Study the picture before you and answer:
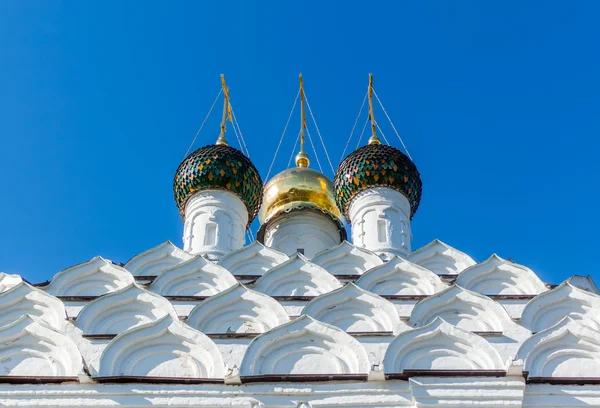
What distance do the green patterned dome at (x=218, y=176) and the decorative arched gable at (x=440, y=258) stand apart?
90.7 inches

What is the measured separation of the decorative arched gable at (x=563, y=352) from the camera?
5996 mm

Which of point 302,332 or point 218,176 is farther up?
point 218,176

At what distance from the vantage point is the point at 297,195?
11.2 meters

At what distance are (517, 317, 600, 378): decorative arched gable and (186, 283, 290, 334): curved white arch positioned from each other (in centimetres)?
152

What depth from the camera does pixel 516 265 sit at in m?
7.83

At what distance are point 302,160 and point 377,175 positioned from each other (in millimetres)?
2241

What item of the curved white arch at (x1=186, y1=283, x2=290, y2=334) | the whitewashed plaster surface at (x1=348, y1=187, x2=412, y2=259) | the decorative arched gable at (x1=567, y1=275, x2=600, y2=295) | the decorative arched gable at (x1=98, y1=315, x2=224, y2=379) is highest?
the whitewashed plaster surface at (x1=348, y1=187, x2=412, y2=259)

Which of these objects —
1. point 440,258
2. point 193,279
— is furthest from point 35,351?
point 440,258

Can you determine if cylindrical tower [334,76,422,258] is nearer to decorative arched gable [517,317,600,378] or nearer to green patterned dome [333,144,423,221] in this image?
green patterned dome [333,144,423,221]

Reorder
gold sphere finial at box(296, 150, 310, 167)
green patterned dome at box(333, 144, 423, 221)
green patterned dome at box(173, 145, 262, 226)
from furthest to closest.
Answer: gold sphere finial at box(296, 150, 310, 167)
green patterned dome at box(173, 145, 262, 226)
green patterned dome at box(333, 144, 423, 221)

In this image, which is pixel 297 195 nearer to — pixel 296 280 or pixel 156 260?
pixel 156 260

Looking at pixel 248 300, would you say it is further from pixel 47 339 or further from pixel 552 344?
pixel 552 344

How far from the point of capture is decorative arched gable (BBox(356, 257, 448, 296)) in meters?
7.66

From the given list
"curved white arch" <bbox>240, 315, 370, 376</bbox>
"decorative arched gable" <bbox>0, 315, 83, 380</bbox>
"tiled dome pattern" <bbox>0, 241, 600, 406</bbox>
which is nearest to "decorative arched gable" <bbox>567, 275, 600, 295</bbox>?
"tiled dome pattern" <bbox>0, 241, 600, 406</bbox>
